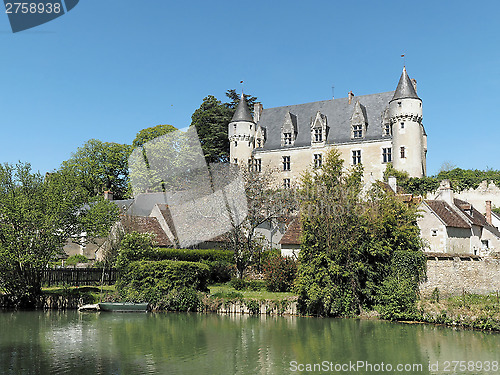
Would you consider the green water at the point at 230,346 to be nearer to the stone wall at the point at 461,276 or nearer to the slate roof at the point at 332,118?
the stone wall at the point at 461,276

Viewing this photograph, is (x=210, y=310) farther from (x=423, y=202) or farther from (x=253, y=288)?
(x=423, y=202)

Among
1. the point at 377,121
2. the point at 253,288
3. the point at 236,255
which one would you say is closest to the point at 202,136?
the point at 377,121

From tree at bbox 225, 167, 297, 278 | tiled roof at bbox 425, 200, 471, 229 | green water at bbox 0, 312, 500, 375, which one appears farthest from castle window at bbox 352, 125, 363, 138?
green water at bbox 0, 312, 500, 375

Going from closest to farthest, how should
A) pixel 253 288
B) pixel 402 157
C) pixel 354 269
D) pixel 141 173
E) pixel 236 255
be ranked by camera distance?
pixel 354 269 → pixel 253 288 → pixel 236 255 → pixel 402 157 → pixel 141 173

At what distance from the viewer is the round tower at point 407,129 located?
4272 cm

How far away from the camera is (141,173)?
2053 inches

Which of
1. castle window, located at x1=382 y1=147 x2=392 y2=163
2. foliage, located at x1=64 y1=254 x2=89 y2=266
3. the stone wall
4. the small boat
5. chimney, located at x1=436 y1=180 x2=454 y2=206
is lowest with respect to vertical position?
the small boat

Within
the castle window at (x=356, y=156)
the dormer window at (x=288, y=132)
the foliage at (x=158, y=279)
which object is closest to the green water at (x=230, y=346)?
the foliage at (x=158, y=279)

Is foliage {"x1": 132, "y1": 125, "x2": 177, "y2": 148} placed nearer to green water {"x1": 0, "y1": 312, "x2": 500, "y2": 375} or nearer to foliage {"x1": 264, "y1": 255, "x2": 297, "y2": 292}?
foliage {"x1": 264, "y1": 255, "x2": 297, "y2": 292}

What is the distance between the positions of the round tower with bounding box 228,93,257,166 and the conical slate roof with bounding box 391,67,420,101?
1458 cm

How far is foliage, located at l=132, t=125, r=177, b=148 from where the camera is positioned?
55344 millimetres

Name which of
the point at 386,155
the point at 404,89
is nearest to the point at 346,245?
the point at 386,155

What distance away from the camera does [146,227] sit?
32.9m

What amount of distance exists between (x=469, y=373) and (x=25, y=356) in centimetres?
1146
